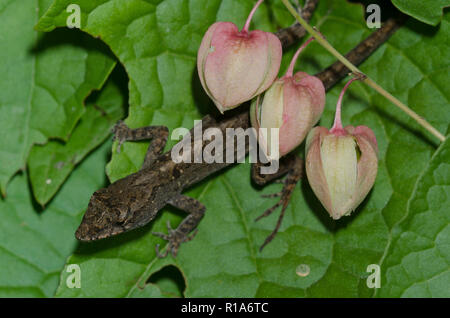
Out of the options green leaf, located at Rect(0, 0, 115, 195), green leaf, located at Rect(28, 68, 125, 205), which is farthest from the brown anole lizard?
green leaf, located at Rect(0, 0, 115, 195)

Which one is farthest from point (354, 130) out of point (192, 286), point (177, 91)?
point (192, 286)

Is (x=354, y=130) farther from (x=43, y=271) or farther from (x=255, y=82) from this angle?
(x=43, y=271)

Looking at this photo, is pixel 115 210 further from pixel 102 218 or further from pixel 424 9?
pixel 424 9

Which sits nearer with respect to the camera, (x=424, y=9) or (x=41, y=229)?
(x=424, y=9)

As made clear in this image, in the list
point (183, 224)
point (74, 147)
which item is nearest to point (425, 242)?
point (183, 224)

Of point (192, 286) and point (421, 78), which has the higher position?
point (421, 78)

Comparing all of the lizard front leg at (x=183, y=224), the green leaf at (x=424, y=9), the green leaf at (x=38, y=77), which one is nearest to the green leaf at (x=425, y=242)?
the green leaf at (x=424, y=9)

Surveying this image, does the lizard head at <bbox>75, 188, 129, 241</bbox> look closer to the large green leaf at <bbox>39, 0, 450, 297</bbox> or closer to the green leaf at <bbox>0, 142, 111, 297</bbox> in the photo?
the large green leaf at <bbox>39, 0, 450, 297</bbox>
